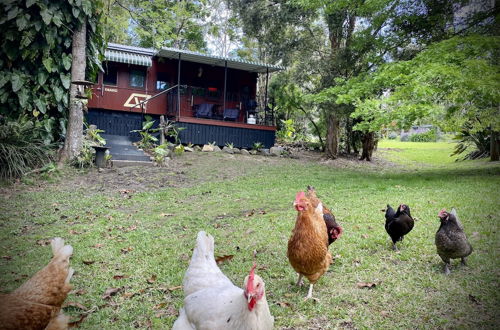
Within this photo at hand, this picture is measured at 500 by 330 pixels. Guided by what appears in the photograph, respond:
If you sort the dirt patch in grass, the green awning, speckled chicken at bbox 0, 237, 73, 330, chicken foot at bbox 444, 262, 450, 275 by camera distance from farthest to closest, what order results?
1. the green awning
2. the dirt patch in grass
3. chicken foot at bbox 444, 262, 450, 275
4. speckled chicken at bbox 0, 237, 73, 330

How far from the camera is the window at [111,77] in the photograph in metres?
16.7

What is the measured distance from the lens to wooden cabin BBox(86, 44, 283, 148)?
1563 centimetres

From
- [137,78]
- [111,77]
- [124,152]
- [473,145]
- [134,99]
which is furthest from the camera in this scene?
[137,78]

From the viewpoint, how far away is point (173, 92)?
17.0m

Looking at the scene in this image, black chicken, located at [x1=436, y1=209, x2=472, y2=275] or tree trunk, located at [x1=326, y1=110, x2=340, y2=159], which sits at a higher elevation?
tree trunk, located at [x1=326, y1=110, x2=340, y2=159]

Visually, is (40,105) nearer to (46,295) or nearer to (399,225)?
(46,295)

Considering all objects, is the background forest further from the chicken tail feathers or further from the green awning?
the green awning

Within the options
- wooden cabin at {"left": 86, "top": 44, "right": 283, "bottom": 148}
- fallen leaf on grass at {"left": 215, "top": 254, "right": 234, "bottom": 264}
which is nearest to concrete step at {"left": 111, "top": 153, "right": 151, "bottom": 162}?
wooden cabin at {"left": 86, "top": 44, "right": 283, "bottom": 148}

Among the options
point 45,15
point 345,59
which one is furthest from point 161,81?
point 45,15

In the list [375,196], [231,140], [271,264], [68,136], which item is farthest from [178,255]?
[231,140]

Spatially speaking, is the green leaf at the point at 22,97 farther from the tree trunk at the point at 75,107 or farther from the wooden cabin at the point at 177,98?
the wooden cabin at the point at 177,98

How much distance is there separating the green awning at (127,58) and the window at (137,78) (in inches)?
40.2

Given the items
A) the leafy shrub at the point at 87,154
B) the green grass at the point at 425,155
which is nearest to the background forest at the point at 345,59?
the leafy shrub at the point at 87,154

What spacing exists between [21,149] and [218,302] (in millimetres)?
8249
